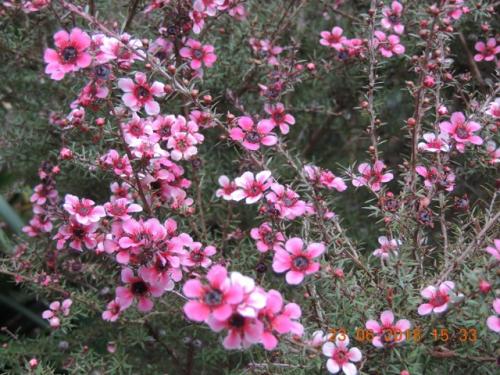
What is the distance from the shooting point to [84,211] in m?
1.30

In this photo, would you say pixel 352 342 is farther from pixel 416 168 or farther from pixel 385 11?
pixel 385 11

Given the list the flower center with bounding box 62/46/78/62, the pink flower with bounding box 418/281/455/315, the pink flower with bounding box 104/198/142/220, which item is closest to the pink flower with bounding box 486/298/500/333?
the pink flower with bounding box 418/281/455/315

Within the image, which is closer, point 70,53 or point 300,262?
point 300,262

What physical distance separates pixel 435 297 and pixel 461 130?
0.51 metres

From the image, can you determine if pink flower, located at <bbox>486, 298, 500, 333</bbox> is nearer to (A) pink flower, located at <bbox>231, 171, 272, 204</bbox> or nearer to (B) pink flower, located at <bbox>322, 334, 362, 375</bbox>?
(B) pink flower, located at <bbox>322, 334, 362, 375</bbox>

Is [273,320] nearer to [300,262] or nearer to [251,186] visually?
[300,262]

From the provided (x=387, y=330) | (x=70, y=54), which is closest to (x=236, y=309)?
(x=387, y=330)

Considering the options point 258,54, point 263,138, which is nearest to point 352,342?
point 263,138

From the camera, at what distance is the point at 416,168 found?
4.60ft

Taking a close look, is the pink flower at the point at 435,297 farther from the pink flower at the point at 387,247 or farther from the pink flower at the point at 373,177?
the pink flower at the point at 373,177

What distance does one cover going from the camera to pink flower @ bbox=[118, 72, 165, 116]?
1.37 meters

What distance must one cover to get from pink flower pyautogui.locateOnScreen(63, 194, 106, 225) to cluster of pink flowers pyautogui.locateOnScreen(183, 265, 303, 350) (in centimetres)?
41

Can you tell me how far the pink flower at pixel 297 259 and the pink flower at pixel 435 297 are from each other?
21 cm

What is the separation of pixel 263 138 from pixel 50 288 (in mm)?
711
